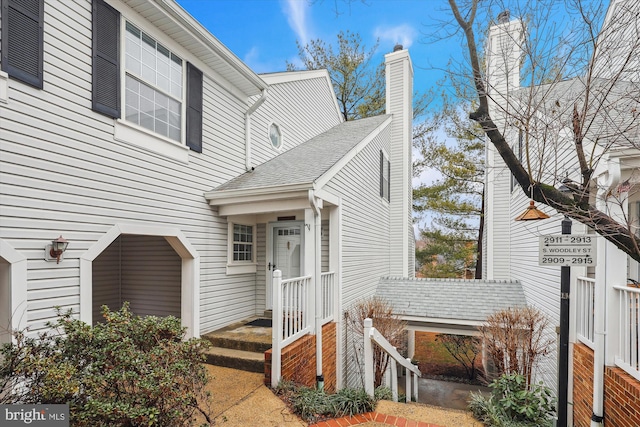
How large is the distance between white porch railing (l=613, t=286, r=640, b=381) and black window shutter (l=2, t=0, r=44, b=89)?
693cm

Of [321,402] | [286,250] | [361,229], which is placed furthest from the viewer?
[361,229]

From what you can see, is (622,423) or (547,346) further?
(547,346)

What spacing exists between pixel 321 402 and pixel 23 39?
547 centimetres

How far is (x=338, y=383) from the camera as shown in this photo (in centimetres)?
656

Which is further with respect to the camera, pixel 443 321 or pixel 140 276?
pixel 443 321

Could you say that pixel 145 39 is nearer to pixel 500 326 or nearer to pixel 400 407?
pixel 400 407

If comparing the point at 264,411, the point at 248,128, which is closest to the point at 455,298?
the point at 264,411

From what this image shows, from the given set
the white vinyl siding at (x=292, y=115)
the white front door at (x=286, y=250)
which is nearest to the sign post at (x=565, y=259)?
the white front door at (x=286, y=250)

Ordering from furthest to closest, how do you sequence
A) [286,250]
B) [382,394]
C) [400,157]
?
[400,157]
[286,250]
[382,394]

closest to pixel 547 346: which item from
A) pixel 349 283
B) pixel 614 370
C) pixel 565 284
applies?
pixel 614 370

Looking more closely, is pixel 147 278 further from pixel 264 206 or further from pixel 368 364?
pixel 368 364

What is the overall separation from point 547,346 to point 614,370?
1.98 metres

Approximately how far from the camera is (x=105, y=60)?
4.34 metres

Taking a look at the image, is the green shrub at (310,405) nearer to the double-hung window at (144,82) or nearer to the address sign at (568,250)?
the address sign at (568,250)
